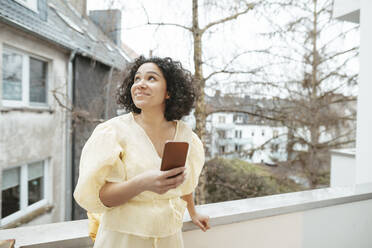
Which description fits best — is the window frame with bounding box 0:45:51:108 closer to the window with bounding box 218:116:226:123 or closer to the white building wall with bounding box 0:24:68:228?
the white building wall with bounding box 0:24:68:228

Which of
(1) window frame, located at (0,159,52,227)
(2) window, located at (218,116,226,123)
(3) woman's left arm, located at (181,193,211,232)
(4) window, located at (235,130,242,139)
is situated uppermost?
(2) window, located at (218,116,226,123)

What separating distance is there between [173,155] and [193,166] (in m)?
0.26

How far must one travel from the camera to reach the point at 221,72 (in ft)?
10.3

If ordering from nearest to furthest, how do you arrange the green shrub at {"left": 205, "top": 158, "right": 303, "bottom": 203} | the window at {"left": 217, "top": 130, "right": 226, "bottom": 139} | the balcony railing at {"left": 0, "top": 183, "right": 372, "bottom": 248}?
1. the balcony railing at {"left": 0, "top": 183, "right": 372, "bottom": 248}
2. the window at {"left": 217, "top": 130, "right": 226, "bottom": 139}
3. the green shrub at {"left": 205, "top": 158, "right": 303, "bottom": 203}

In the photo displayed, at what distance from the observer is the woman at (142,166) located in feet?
1.98

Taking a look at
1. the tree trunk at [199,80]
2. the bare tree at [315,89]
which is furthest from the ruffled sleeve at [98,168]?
the bare tree at [315,89]

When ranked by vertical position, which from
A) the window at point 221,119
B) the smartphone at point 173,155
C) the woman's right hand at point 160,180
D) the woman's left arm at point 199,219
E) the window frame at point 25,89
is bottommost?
the woman's left arm at point 199,219

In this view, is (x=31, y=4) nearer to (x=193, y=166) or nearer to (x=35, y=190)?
(x=35, y=190)

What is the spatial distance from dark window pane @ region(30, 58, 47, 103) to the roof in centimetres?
37

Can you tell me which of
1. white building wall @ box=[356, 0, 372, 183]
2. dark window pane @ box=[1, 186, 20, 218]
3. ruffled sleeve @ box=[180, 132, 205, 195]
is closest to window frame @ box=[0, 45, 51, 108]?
dark window pane @ box=[1, 186, 20, 218]

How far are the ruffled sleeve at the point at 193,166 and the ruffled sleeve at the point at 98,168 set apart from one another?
231 mm

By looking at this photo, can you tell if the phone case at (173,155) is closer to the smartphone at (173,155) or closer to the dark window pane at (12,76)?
the smartphone at (173,155)

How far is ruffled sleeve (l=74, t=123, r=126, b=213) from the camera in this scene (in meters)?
0.60

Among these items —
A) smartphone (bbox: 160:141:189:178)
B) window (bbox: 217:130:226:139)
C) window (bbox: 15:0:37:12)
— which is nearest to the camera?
smartphone (bbox: 160:141:189:178)
